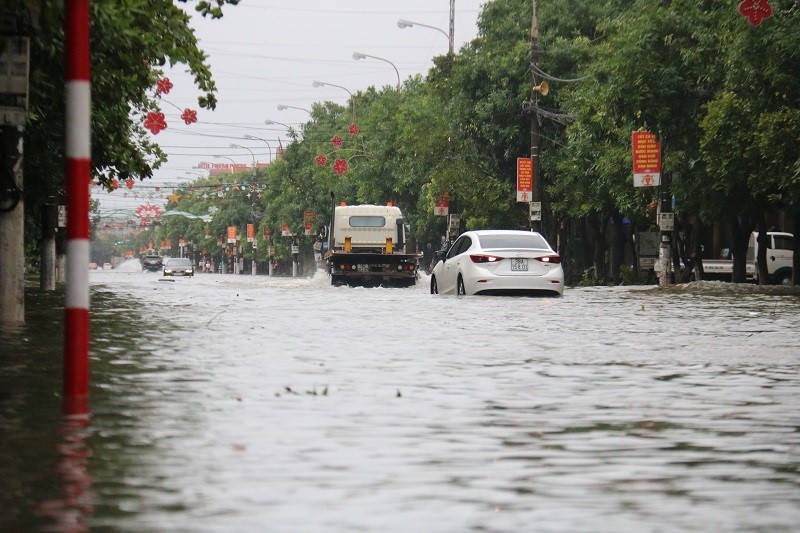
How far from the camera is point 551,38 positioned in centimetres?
6488

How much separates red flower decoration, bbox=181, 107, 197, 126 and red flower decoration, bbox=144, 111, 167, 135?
12.0ft

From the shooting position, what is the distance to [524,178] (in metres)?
59.2

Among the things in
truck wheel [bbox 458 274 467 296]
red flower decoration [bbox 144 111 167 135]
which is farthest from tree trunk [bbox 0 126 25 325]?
red flower decoration [bbox 144 111 167 135]

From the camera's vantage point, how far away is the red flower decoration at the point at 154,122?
3600 centimetres

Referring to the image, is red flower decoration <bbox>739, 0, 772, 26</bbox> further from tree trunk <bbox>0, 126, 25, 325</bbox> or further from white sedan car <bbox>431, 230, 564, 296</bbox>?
tree trunk <bbox>0, 126, 25, 325</bbox>

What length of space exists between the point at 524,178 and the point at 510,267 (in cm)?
2776

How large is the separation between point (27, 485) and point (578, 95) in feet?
162

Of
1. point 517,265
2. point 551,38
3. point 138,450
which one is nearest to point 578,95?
point 551,38

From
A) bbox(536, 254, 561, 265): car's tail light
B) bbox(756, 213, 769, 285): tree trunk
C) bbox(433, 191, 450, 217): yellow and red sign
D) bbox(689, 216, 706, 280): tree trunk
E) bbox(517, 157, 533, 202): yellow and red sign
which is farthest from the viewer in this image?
bbox(433, 191, 450, 217): yellow and red sign

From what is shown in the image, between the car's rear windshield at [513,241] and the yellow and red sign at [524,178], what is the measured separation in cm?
2542

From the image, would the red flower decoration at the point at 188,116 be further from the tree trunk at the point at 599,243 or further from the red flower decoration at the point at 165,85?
the tree trunk at the point at 599,243

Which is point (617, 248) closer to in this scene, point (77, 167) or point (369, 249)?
point (369, 249)

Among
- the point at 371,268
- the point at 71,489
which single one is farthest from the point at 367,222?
the point at 71,489

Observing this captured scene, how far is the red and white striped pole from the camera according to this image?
9586 mm
